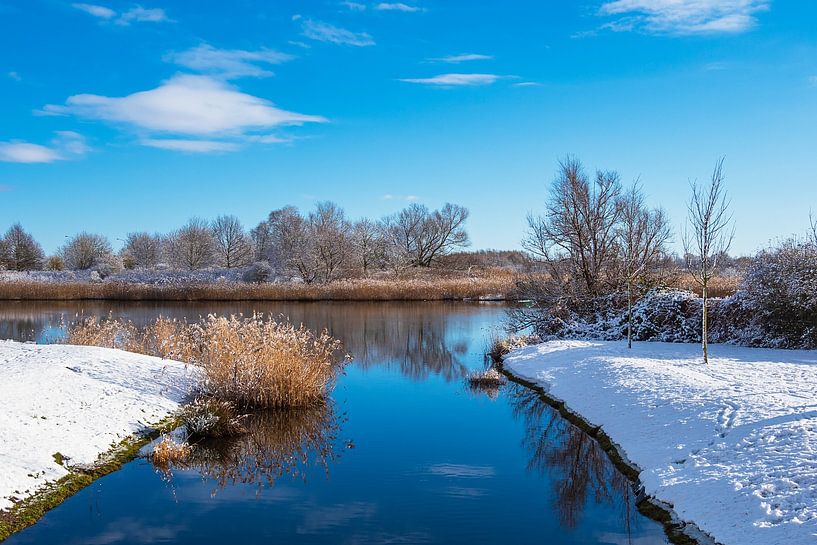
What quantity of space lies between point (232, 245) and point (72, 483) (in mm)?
63039

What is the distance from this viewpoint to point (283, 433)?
11148 mm

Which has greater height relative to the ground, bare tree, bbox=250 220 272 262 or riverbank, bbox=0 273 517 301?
bare tree, bbox=250 220 272 262

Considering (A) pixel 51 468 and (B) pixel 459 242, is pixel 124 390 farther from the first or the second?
(B) pixel 459 242

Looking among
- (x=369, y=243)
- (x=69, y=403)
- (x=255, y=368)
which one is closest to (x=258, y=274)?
(x=369, y=243)

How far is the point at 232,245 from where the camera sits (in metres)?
69.2

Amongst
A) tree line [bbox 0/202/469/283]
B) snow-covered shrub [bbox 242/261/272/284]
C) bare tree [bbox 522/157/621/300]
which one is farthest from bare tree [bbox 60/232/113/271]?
bare tree [bbox 522/157/621/300]

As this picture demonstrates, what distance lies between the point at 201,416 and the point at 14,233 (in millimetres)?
64926

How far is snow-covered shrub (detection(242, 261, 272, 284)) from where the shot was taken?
50.3m

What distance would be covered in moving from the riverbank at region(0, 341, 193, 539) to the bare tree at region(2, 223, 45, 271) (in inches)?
2206

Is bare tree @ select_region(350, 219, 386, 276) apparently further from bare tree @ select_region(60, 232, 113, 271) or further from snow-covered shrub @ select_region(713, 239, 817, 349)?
snow-covered shrub @ select_region(713, 239, 817, 349)

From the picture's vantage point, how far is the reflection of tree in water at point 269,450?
359 inches

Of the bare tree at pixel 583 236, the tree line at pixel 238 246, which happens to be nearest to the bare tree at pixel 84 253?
the tree line at pixel 238 246

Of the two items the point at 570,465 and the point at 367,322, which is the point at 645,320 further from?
the point at 367,322

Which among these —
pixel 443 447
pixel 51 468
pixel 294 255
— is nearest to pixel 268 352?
pixel 443 447
